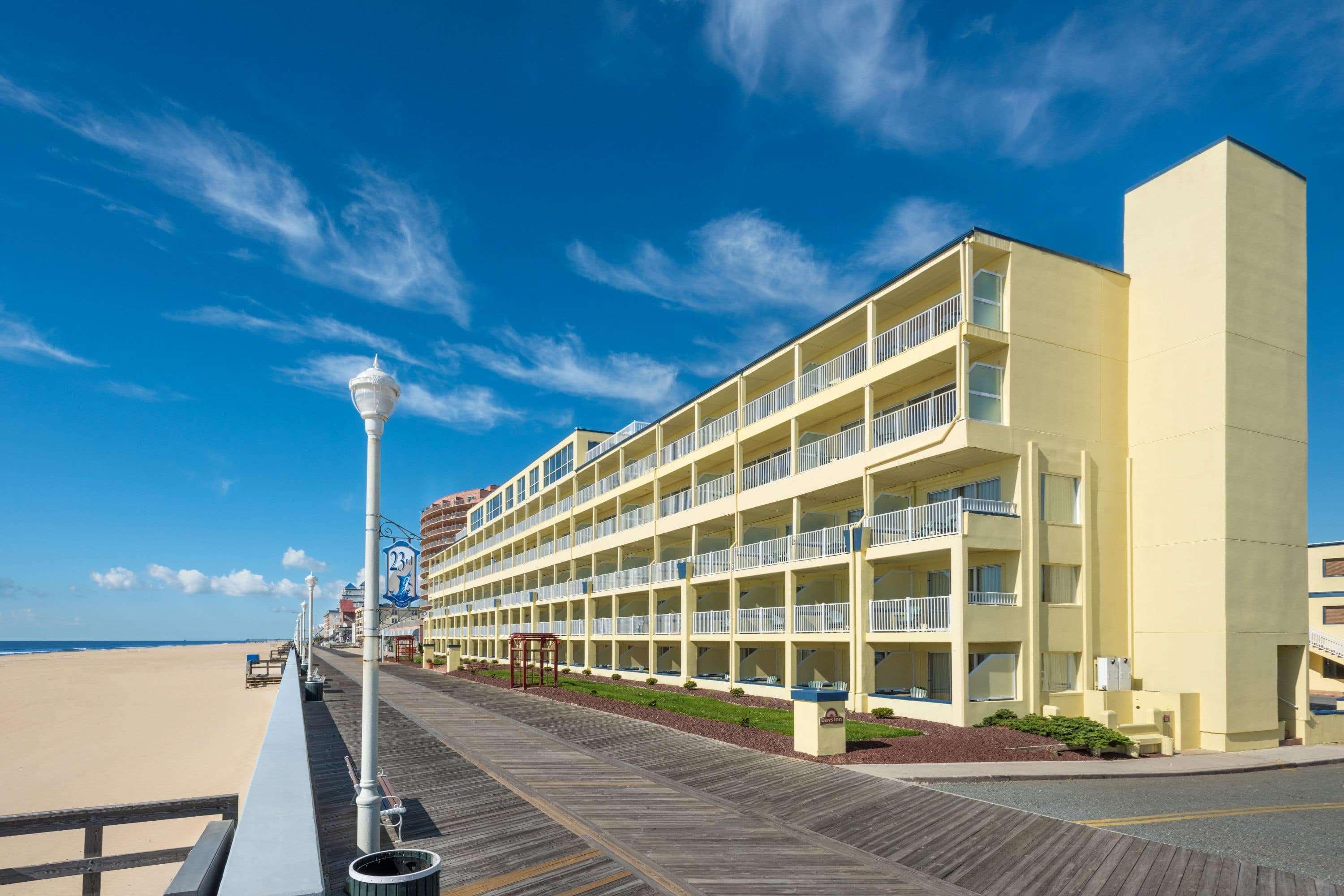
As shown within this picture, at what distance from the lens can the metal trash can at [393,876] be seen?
6035 millimetres

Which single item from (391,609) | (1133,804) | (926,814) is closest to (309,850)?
(926,814)

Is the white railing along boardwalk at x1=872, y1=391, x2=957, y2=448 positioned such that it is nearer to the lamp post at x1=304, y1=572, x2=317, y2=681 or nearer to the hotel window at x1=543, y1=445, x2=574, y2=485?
the lamp post at x1=304, y1=572, x2=317, y2=681

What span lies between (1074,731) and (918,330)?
492 inches

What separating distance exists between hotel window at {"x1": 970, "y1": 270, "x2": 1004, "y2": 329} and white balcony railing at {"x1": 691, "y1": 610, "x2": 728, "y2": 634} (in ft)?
52.1

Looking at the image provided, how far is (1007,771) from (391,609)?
8907 centimetres

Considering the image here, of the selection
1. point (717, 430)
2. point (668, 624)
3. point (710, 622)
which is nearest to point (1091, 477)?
point (710, 622)

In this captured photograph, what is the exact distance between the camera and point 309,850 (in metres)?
5.71

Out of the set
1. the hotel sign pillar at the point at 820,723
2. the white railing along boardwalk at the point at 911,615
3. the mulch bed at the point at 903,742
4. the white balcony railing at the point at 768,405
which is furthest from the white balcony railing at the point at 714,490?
the hotel sign pillar at the point at 820,723

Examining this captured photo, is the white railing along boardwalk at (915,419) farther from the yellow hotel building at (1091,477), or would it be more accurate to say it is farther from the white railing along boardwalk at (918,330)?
the white railing along boardwalk at (918,330)

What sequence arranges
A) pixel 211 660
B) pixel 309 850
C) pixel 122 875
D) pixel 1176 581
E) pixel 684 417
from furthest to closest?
pixel 211 660 < pixel 684 417 < pixel 1176 581 < pixel 122 875 < pixel 309 850

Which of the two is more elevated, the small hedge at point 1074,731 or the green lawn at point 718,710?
the small hedge at point 1074,731

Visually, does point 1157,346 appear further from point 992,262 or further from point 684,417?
point 684,417

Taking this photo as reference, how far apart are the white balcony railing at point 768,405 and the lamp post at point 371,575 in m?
24.7

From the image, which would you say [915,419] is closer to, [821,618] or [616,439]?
[821,618]
